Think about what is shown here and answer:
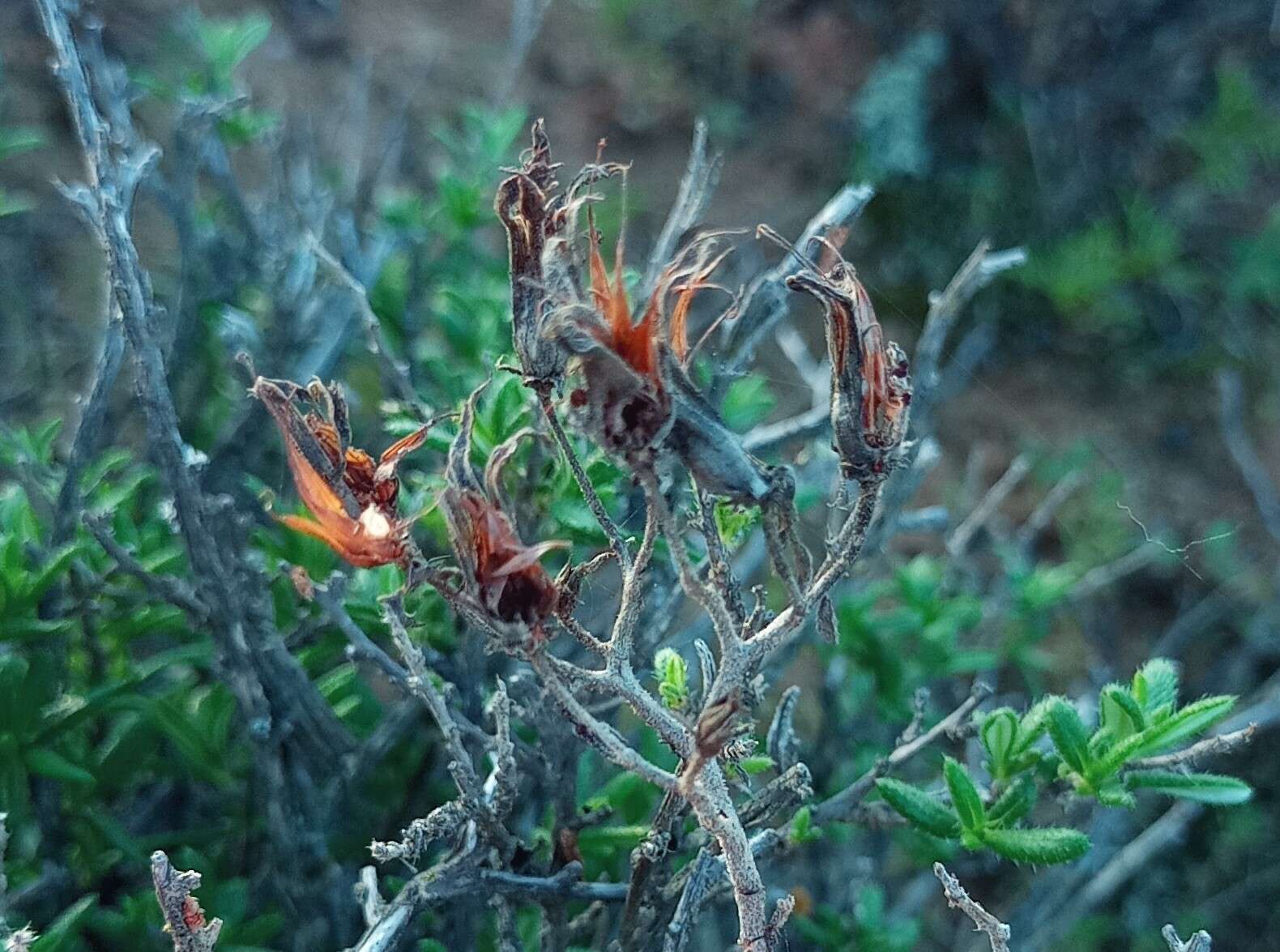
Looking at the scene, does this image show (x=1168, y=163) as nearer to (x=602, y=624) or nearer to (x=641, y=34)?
(x=641, y=34)

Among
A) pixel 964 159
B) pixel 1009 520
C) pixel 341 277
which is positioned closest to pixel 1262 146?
pixel 964 159

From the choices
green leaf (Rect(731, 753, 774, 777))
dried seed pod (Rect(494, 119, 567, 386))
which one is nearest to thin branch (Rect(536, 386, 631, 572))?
dried seed pod (Rect(494, 119, 567, 386))

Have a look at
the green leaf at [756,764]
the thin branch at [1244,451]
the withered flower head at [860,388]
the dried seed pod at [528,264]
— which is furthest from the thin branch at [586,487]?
the thin branch at [1244,451]

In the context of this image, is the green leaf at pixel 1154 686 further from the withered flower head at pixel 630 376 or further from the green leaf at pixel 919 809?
the withered flower head at pixel 630 376

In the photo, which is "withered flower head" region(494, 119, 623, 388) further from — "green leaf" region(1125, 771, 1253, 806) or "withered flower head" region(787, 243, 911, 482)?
"green leaf" region(1125, 771, 1253, 806)

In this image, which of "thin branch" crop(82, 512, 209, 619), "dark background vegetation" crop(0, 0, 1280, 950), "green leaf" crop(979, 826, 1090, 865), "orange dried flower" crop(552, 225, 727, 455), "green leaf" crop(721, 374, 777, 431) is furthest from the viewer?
"green leaf" crop(721, 374, 777, 431)

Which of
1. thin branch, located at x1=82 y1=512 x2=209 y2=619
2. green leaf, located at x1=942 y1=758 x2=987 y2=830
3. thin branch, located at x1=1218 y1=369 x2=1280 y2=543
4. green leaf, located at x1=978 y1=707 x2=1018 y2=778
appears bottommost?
thin branch, located at x1=1218 y1=369 x2=1280 y2=543

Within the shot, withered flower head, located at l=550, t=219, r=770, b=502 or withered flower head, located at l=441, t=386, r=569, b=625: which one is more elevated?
withered flower head, located at l=550, t=219, r=770, b=502

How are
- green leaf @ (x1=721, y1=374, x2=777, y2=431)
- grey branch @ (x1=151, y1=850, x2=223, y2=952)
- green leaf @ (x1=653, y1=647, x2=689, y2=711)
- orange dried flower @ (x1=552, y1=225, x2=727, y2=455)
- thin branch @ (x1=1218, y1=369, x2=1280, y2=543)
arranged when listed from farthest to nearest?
thin branch @ (x1=1218, y1=369, x2=1280, y2=543) < green leaf @ (x1=721, y1=374, x2=777, y2=431) < green leaf @ (x1=653, y1=647, x2=689, y2=711) < grey branch @ (x1=151, y1=850, x2=223, y2=952) < orange dried flower @ (x1=552, y1=225, x2=727, y2=455)
